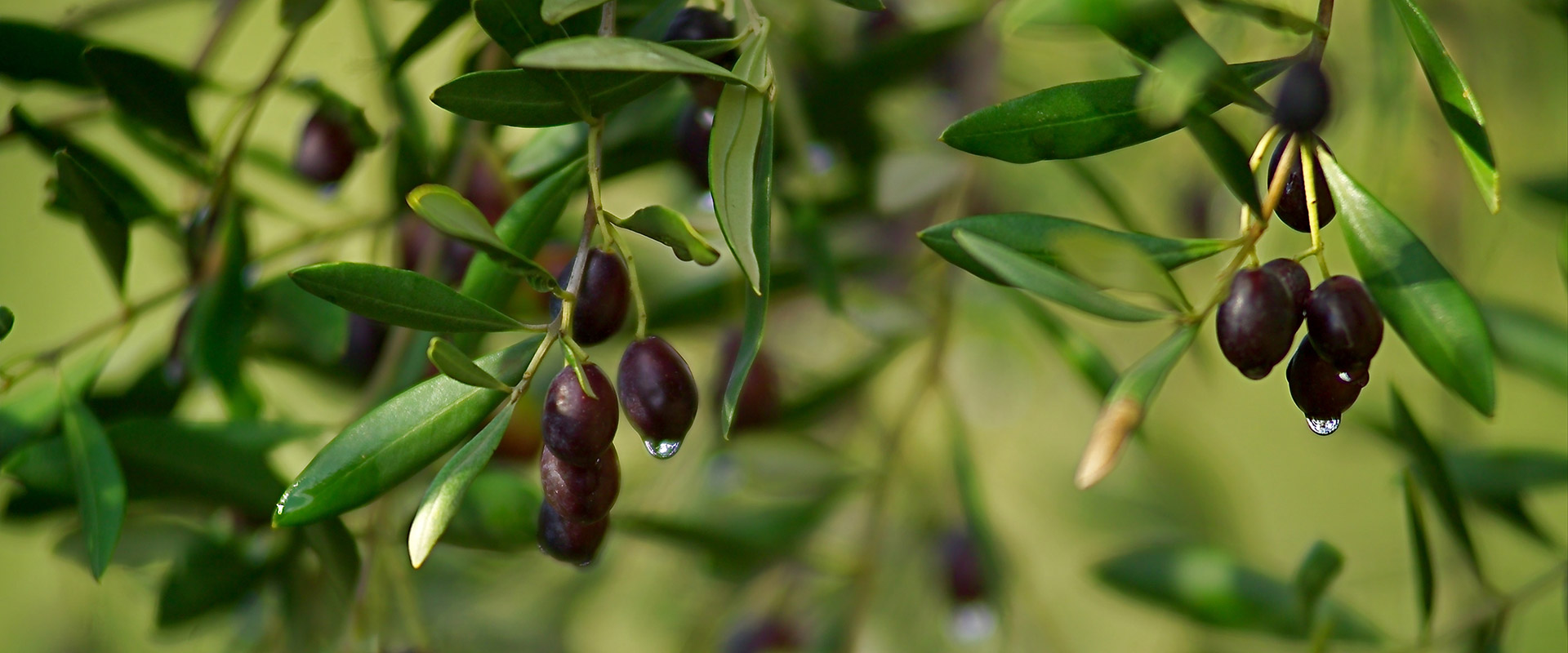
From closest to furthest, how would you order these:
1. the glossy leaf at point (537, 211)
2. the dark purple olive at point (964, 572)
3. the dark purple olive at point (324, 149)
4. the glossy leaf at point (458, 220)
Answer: the glossy leaf at point (458, 220) < the glossy leaf at point (537, 211) < the dark purple olive at point (324, 149) < the dark purple olive at point (964, 572)

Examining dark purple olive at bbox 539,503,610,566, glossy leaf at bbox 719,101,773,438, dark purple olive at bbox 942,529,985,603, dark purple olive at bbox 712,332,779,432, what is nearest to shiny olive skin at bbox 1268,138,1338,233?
glossy leaf at bbox 719,101,773,438

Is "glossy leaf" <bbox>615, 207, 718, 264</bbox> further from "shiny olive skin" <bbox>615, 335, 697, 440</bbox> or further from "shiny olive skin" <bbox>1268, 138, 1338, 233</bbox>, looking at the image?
"shiny olive skin" <bbox>1268, 138, 1338, 233</bbox>

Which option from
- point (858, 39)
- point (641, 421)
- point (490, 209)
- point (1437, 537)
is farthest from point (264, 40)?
point (1437, 537)

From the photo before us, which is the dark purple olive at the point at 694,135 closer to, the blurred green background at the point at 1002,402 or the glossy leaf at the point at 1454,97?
the blurred green background at the point at 1002,402

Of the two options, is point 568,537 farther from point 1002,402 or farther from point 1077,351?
point 1002,402

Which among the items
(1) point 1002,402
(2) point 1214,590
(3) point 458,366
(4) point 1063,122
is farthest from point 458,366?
(1) point 1002,402

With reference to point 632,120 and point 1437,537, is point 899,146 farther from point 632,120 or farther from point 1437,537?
point 1437,537

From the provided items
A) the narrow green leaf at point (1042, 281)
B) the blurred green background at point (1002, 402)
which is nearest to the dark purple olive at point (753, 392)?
the blurred green background at point (1002, 402)
